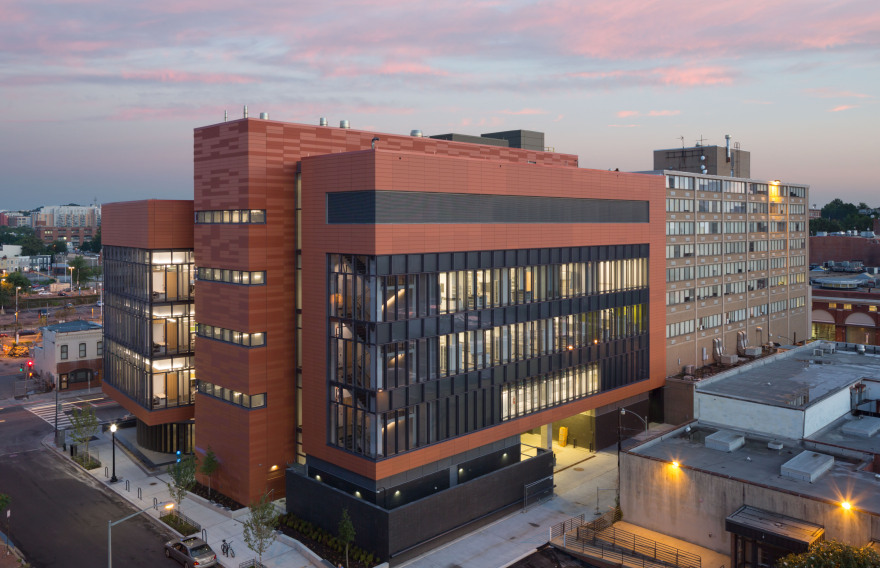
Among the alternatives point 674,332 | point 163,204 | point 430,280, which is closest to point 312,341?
point 430,280

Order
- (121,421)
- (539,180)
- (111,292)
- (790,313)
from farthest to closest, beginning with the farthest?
1. (790,313)
2. (121,421)
3. (111,292)
4. (539,180)

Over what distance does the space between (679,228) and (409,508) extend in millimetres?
42827

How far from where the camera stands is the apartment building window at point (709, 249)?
7169 centimetres

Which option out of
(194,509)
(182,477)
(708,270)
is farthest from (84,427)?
(708,270)

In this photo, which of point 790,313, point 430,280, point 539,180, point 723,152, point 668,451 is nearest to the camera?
point 430,280

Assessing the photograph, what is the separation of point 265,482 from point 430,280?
18.5 m

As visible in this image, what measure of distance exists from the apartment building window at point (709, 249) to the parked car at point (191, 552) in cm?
5540

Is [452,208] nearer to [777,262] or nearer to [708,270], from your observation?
[708,270]

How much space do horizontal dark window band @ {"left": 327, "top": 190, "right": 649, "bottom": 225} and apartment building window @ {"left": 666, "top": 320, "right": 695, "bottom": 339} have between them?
16717 mm

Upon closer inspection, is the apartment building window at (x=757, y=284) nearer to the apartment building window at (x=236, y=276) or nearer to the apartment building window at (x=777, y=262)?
the apartment building window at (x=777, y=262)

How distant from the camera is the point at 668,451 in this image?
46.2m

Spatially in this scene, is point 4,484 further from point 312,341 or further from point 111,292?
point 312,341

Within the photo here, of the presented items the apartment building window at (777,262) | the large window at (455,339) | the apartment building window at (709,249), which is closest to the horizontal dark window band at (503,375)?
the large window at (455,339)

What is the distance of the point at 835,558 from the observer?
29953mm
